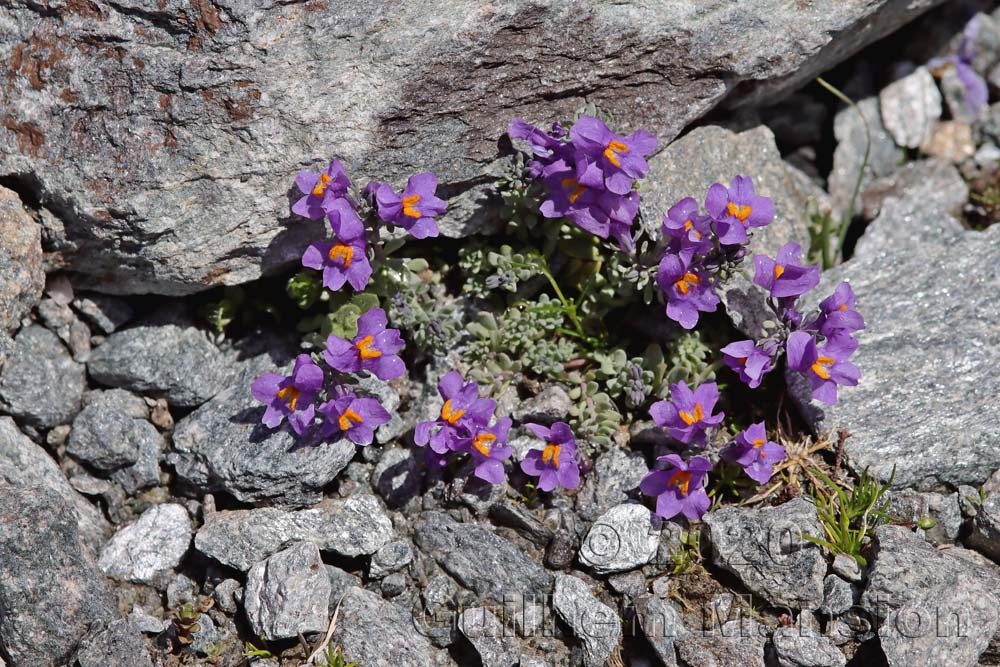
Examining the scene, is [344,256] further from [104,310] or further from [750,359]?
[750,359]

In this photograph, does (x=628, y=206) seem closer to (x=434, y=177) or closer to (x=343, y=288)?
(x=434, y=177)

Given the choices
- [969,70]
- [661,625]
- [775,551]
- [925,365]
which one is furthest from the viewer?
[969,70]

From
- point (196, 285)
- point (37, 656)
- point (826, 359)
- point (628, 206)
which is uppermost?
point (196, 285)

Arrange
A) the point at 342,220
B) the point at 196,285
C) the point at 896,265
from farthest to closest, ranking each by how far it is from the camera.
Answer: the point at 896,265 < the point at 196,285 < the point at 342,220

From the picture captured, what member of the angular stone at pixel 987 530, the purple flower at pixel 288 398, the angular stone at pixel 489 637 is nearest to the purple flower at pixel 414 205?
the purple flower at pixel 288 398

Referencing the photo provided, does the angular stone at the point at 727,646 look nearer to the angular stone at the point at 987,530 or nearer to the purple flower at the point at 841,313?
the angular stone at the point at 987,530

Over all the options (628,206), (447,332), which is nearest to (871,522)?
(628,206)

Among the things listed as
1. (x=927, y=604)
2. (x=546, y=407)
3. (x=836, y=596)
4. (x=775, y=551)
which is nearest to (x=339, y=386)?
(x=546, y=407)
